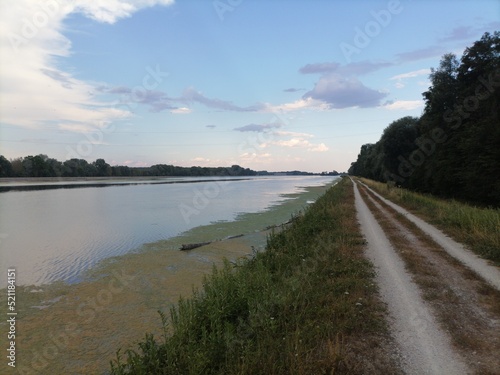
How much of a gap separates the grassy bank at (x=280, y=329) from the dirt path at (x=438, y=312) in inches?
16.3

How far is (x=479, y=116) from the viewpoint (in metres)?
31.5

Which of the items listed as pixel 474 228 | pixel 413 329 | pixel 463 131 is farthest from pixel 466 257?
pixel 463 131

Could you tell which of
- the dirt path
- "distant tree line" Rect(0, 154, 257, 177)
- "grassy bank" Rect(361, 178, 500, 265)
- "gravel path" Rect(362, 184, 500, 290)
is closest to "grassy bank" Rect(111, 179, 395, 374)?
the dirt path

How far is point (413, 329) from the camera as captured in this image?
18.2 ft

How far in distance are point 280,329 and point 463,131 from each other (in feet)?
114

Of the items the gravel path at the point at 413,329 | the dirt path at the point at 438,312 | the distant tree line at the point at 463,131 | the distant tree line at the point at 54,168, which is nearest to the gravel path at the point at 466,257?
the dirt path at the point at 438,312

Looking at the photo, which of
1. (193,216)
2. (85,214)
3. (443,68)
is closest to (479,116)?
(443,68)

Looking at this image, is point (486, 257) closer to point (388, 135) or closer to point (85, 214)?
point (85, 214)

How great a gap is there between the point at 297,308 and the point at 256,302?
38.7 inches

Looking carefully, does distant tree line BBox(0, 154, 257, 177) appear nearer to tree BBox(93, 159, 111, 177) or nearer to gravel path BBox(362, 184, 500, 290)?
tree BBox(93, 159, 111, 177)

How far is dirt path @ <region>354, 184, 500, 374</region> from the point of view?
4668 millimetres

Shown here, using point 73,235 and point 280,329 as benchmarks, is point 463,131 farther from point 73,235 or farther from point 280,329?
point 73,235

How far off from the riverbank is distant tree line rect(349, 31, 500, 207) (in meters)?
21.1

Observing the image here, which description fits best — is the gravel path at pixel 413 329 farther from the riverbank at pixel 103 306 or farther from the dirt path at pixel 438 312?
the riverbank at pixel 103 306
